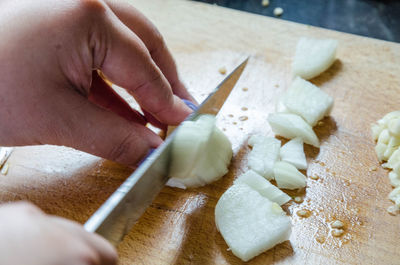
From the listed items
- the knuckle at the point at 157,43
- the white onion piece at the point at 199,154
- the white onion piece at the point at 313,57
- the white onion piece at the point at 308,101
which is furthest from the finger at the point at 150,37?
the white onion piece at the point at 313,57

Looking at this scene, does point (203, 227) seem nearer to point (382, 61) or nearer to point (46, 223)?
point (46, 223)

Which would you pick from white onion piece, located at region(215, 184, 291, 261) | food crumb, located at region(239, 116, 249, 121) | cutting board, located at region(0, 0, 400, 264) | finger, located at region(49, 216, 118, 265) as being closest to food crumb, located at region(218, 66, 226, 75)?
cutting board, located at region(0, 0, 400, 264)

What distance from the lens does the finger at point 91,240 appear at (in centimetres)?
62

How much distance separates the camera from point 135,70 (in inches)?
44.9

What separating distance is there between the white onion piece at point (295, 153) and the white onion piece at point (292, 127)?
1.0 inches

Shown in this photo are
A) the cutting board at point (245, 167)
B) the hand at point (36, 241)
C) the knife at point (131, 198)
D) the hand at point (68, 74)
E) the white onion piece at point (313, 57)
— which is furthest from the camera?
the white onion piece at point (313, 57)

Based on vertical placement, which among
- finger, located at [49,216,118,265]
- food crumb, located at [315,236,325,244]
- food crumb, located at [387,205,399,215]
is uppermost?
finger, located at [49,216,118,265]

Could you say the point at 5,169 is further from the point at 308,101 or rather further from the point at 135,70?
the point at 308,101

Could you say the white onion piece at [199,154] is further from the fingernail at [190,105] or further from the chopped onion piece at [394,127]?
the chopped onion piece at [394,127]

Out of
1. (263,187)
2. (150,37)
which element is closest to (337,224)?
(263,187)

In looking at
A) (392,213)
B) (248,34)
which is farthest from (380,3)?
(392,213)

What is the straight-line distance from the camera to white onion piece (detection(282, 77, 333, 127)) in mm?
1446

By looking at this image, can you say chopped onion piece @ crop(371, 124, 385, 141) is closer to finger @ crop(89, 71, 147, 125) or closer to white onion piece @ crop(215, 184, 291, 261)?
white onion piece @ crop(215, 184, 291, 261)

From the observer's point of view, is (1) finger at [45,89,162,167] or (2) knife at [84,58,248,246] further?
(1) finger at [45,89,162,167]
